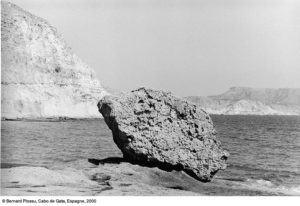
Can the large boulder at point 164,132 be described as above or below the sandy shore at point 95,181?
above

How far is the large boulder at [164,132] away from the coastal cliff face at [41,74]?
5337 centimetres

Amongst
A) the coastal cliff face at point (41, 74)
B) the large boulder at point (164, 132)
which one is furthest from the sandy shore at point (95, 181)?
the coastal cliff face at point (41, 74)

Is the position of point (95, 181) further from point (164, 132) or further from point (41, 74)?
point (41, 74)

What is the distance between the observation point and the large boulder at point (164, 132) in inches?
567

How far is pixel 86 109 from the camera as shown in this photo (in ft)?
281

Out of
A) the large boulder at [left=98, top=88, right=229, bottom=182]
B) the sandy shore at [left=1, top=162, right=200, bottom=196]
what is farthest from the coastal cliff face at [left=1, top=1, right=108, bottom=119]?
the sandy shore at [left=1, top=162, right=200, bottom=196]

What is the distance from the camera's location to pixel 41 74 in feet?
248

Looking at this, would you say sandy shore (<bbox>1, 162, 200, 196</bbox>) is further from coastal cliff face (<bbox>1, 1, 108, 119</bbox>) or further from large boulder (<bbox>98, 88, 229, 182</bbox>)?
coastal cliff face (<bbox>1, 1, 108, 119</bbox>)

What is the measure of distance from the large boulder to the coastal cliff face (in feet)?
175

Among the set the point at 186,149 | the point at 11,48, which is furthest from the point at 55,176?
the point at 11,48

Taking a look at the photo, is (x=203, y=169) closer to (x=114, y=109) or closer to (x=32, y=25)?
(x=114, y=109)

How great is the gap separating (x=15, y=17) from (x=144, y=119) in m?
67.6

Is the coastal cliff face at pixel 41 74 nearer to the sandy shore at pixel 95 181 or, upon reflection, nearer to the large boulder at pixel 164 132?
the large boulder at pixel 164 132

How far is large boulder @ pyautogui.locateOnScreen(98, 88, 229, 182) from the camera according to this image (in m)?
14.4
